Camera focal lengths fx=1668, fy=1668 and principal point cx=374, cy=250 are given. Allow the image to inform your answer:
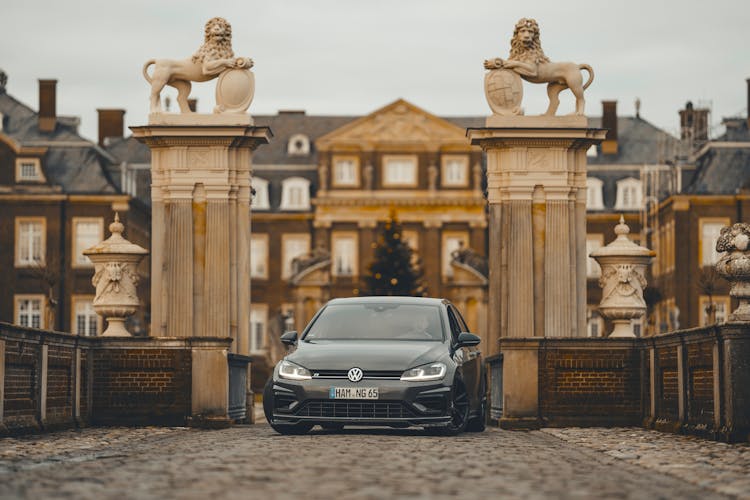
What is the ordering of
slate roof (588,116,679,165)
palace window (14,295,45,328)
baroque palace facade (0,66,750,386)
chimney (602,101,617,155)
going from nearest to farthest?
1. baroque palace facade (0,66,750,386)
2. palace window (14,295,45,328)
3. slate roof (588,116,679,165)
4. chimney (602,101,617,155)

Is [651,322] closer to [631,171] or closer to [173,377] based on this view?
[631,171]

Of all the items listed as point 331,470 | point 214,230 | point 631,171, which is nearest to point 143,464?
point 331,470

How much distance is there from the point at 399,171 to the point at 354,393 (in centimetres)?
6851

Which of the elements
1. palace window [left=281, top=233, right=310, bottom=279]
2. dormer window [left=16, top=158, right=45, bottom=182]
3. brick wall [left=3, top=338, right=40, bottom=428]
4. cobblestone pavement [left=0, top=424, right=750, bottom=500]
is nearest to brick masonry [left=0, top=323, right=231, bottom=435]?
brick wall [left=3, top=338, right=40, bottom=428]

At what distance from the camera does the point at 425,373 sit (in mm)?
16781

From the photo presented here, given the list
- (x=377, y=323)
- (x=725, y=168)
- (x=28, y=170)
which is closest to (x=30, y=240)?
(x=28, y=170)

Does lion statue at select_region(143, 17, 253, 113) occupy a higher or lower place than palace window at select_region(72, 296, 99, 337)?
higher

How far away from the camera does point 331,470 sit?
11859 mm

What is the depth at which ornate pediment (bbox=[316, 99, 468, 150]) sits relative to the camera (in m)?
83.9

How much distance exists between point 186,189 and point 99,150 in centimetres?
4974

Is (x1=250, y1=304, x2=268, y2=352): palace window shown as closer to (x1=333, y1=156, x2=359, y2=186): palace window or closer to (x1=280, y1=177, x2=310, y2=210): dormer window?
(x1=280, y1=177, x2=310, y2=210): dormer window

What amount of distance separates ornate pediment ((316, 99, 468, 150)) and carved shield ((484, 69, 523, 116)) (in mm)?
57528

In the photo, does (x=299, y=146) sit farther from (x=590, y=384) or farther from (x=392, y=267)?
(x=590, y=384)

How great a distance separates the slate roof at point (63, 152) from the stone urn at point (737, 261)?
185 ft
